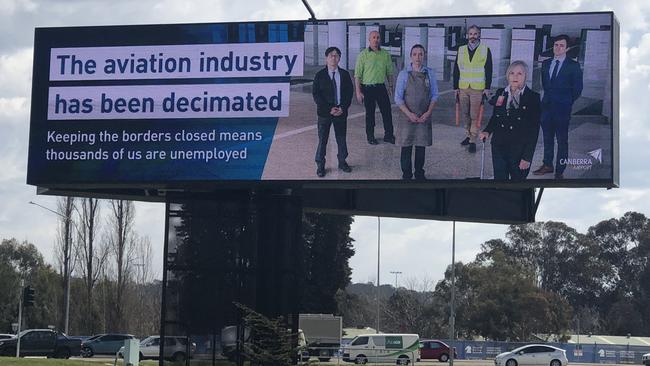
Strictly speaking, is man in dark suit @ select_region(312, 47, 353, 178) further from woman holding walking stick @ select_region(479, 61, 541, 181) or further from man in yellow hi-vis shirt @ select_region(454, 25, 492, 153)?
woman holding walking stick @ select_region(479, 61, 541, 181)

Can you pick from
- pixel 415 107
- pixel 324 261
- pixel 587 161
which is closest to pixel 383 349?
pixel 324 261

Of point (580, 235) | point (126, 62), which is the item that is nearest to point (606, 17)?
point (126, 62)

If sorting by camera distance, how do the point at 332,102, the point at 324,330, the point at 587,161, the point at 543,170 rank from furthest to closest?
the point at 324,330
the point at 332,102
the point at 543,170
the point at 587,161

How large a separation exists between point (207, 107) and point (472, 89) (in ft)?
20.6

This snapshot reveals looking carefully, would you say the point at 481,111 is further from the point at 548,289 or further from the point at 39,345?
the point at 548,289

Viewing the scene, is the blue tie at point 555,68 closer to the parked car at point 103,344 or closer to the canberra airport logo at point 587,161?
the canberra airport logo at point 587,161

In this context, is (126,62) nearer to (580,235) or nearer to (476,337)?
(476,337)

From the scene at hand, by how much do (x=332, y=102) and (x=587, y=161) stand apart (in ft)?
19.8

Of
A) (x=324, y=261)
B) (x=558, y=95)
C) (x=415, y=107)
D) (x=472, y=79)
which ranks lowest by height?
(x=324, y=261)

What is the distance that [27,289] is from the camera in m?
45.9

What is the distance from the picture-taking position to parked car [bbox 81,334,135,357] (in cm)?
5384

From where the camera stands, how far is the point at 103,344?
178 ft

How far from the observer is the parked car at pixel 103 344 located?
53.8m

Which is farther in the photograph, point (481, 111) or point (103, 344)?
point (103, 344)
